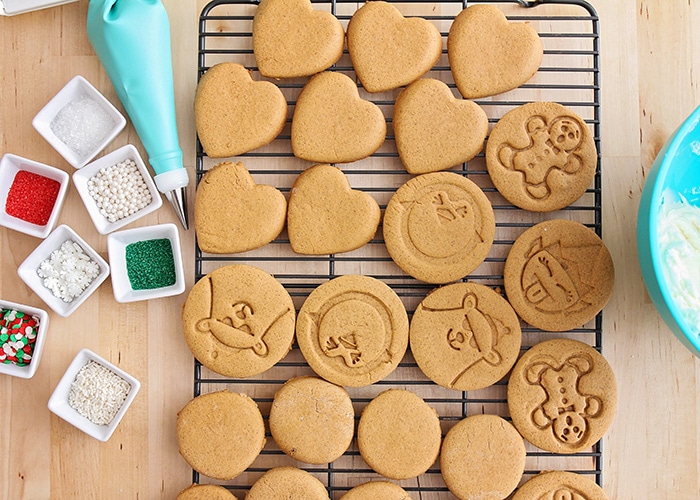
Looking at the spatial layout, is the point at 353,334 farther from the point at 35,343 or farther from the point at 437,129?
the point at 35,343

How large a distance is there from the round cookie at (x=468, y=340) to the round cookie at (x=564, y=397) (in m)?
0.07

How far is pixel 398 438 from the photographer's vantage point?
148 cm

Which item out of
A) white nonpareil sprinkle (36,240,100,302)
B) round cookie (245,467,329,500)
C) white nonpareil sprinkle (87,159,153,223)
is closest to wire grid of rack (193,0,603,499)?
round cookie (245,467,329,500)

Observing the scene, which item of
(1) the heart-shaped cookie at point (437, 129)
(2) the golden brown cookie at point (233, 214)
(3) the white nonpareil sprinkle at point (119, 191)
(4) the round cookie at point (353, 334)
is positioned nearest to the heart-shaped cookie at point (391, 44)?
(1) the heart-shaped cookie at point (437, 129)

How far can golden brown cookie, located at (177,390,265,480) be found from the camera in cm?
148

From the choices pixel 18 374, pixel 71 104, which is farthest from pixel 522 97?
pixel 18 374

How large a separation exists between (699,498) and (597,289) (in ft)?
2.01

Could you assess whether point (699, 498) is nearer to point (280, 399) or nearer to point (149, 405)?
point (280, 399)

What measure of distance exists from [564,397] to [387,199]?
656 millimetres

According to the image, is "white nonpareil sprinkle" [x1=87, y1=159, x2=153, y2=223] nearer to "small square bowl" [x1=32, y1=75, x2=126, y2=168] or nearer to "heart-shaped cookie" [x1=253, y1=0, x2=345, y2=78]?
"small square bowl" [x1=32, y1=75, x2=126, y2=168]

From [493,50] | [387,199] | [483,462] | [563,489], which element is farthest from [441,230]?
[563,489]

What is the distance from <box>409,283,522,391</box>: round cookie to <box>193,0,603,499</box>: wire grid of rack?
6 centimetres

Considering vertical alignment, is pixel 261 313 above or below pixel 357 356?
above

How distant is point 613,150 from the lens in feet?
5.23
